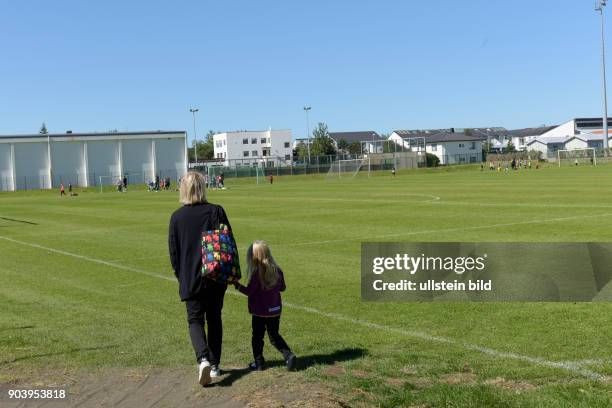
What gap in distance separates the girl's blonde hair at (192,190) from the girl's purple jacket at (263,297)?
37.5 inches

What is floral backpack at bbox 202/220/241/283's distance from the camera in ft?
22.7

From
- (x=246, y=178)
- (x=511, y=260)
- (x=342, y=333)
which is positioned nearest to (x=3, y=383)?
(x=342, y=333)

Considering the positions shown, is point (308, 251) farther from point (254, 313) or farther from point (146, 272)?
point (254, 313)

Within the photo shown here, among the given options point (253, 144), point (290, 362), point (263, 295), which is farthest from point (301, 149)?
point (290, 362)

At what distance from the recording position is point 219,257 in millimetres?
6922

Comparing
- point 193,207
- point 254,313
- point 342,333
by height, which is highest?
point 193,207

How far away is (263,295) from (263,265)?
1.09 ft

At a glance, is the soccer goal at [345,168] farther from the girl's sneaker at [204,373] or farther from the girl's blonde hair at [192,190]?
the girl's sneaker at [204,373]

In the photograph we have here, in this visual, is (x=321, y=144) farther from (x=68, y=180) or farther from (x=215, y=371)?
(x=215, y=371)

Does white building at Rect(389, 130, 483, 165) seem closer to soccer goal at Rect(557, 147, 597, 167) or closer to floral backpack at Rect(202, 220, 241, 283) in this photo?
soccer goal at Rect(557, 147, 597, 167)

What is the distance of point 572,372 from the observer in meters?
7.12

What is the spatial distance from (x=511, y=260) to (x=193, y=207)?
8.32 meters
